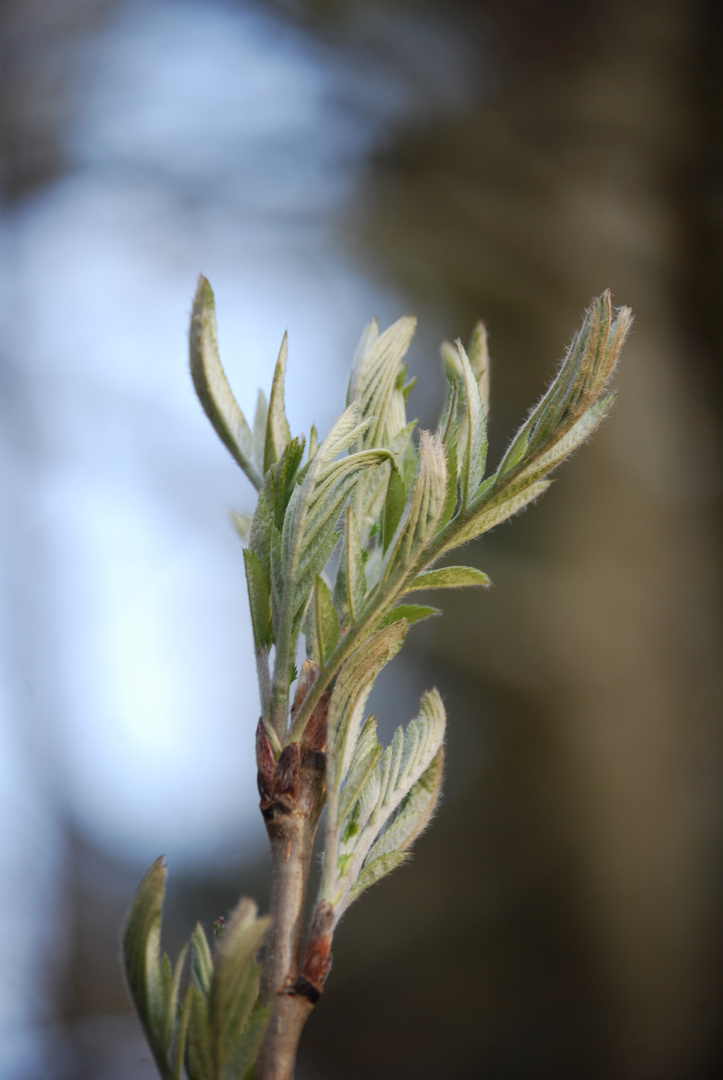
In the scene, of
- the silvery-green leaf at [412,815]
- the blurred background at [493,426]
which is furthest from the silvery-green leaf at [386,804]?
Result: the blurred background at [493,426]

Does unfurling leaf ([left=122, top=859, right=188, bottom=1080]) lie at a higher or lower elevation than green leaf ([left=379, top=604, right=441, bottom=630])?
lower

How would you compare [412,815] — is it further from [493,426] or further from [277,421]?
[493,426]

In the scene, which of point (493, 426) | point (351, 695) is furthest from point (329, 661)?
point (493, 426)

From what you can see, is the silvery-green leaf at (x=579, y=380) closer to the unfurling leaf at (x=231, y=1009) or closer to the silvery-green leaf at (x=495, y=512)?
the silvery-green leaf at (x=495, y=512)

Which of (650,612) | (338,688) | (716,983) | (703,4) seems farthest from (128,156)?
(716,983)

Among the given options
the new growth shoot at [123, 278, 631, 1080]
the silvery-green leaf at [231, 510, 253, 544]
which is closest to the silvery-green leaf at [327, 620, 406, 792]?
the new growth shoot at [123, 278, 631, 1080]

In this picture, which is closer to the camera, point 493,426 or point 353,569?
point 353,569

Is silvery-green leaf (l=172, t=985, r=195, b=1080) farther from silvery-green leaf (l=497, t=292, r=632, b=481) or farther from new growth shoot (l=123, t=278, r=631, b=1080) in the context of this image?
silvery-green leaf (l=497, t=292, r=632, b=481)

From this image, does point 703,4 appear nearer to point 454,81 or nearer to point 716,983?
point 454,81
